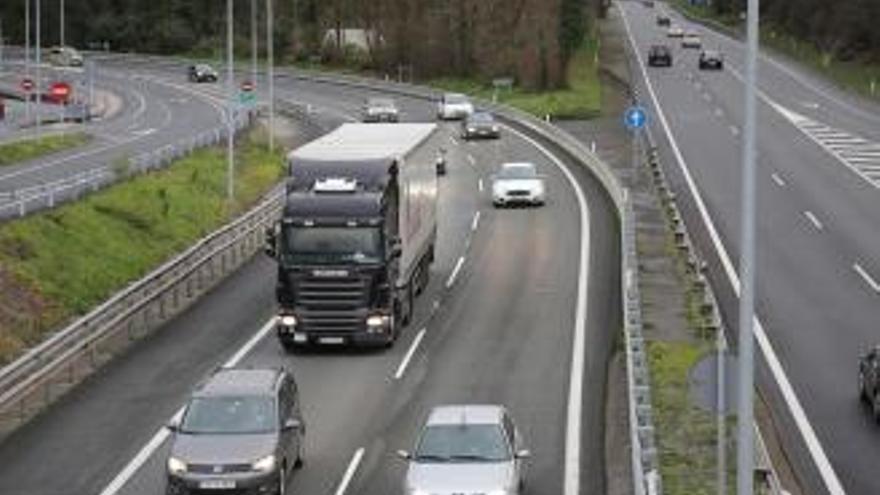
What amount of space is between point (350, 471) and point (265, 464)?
2.52 metres

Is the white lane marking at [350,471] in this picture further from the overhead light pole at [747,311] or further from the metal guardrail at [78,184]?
the metal guardrail at [78,184]

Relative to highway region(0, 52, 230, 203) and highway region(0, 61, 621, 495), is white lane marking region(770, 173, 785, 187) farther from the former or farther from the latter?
highway region(0, 52, 230, 203)

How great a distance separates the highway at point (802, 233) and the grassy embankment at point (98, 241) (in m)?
14.7

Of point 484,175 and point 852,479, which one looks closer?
point 852,479

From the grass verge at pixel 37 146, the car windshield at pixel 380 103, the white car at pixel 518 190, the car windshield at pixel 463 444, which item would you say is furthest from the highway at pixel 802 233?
the grass verge at pixel 37 146

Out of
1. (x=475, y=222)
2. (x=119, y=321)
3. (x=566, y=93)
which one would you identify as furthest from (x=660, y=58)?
(x=119, y=321)

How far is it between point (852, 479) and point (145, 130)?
→ 69557 millimetres

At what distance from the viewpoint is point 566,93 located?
94312mm

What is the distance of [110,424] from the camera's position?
26.6 m

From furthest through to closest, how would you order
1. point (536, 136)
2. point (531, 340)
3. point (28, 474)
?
point (536, 136)
point (531, 340)
point (28, 474)

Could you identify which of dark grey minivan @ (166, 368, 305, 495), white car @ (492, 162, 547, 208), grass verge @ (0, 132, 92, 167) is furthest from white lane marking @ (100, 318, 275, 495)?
grass verge @ (0, 132, 92, 167)

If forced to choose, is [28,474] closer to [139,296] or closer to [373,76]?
[139,296]

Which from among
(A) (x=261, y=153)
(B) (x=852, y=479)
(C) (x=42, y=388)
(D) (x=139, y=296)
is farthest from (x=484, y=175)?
(B) (x=852, y=479)

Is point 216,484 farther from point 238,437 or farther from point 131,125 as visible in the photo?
point 131,125
